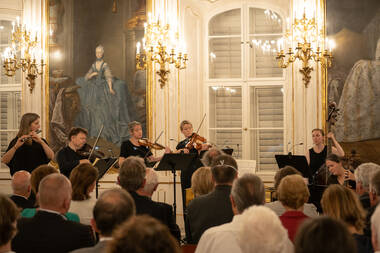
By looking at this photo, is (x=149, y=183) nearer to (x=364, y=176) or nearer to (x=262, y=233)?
(x=364, y=176)

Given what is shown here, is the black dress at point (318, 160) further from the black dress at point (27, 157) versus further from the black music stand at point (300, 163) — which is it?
the black dress at point (27, 157)

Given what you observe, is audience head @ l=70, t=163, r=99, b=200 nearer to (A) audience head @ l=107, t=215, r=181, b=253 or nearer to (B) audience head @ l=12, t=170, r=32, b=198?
(B) audience head @ l=12, t=170, r=32, b=198

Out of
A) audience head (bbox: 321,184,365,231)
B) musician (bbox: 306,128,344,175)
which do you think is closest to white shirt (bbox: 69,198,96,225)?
audience head (bbox: 321,184,365,231)

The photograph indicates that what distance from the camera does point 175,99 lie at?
9.21 meters

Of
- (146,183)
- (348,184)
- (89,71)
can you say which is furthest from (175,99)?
(146,183)

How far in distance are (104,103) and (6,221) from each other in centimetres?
704

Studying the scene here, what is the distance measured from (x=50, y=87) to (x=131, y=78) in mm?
1617

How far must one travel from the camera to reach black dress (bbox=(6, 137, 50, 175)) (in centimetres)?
677

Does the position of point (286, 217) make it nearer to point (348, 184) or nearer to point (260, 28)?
point (348, 184)

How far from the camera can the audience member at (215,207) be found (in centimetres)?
408

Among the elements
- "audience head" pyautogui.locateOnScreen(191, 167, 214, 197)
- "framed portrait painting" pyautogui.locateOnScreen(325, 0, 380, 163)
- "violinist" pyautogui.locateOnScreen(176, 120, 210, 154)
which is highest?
"framed portrait painting" pyautogui.locateOnScreen(325, 0, 380, 163)

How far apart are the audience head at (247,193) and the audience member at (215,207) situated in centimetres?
85

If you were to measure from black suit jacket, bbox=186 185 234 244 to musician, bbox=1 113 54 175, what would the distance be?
3.33 meters

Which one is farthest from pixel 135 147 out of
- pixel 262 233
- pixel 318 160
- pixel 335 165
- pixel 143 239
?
pixel 143 239
